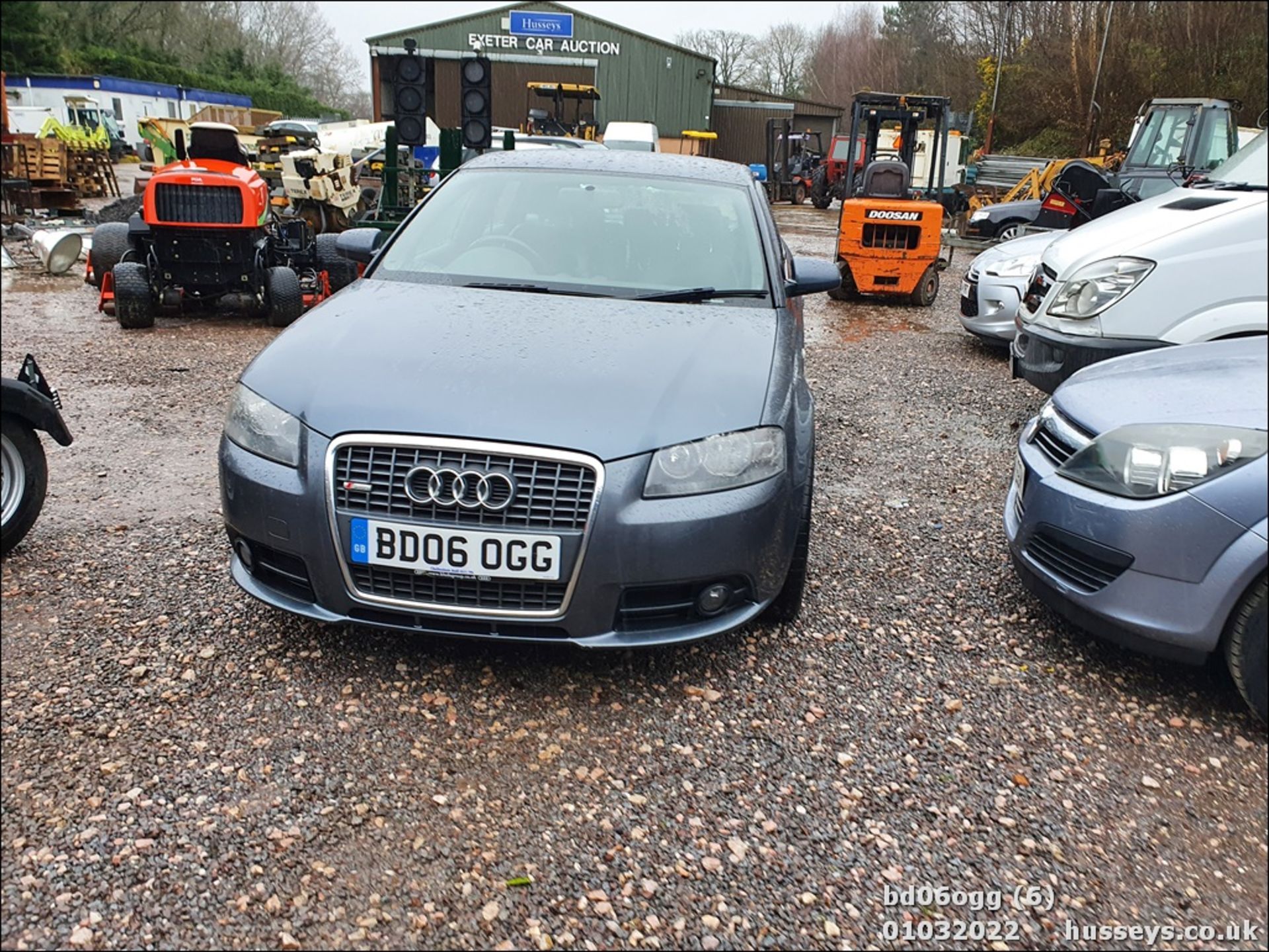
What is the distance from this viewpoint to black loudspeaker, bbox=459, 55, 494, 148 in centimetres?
1259

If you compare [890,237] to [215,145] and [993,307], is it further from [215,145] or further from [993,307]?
[215,145]

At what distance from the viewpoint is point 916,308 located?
1110cm

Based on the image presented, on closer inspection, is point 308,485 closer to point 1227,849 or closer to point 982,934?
point 982,934

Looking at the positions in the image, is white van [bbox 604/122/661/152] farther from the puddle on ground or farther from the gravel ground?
the gravel ground

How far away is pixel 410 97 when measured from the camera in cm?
1175

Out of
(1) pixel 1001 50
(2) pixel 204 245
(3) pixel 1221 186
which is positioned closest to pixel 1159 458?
(1) pixel 1001 50

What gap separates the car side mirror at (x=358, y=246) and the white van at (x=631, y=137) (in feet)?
52.8

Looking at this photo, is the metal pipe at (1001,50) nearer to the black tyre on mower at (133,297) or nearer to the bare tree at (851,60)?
the bare tree at (851,60)

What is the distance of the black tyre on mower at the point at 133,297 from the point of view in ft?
26.4

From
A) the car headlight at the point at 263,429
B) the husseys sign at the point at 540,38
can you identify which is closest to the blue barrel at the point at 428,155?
the car headlight at the point at 263,429

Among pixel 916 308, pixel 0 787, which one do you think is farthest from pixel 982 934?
pixel 916 308

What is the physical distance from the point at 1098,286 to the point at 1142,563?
276 centimetres

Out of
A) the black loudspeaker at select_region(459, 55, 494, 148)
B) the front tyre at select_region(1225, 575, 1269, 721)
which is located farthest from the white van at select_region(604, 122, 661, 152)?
the front tyre at select_region(1225, 575, 1269, 721)

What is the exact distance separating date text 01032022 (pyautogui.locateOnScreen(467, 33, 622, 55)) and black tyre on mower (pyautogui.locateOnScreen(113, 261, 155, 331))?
28876 mm
